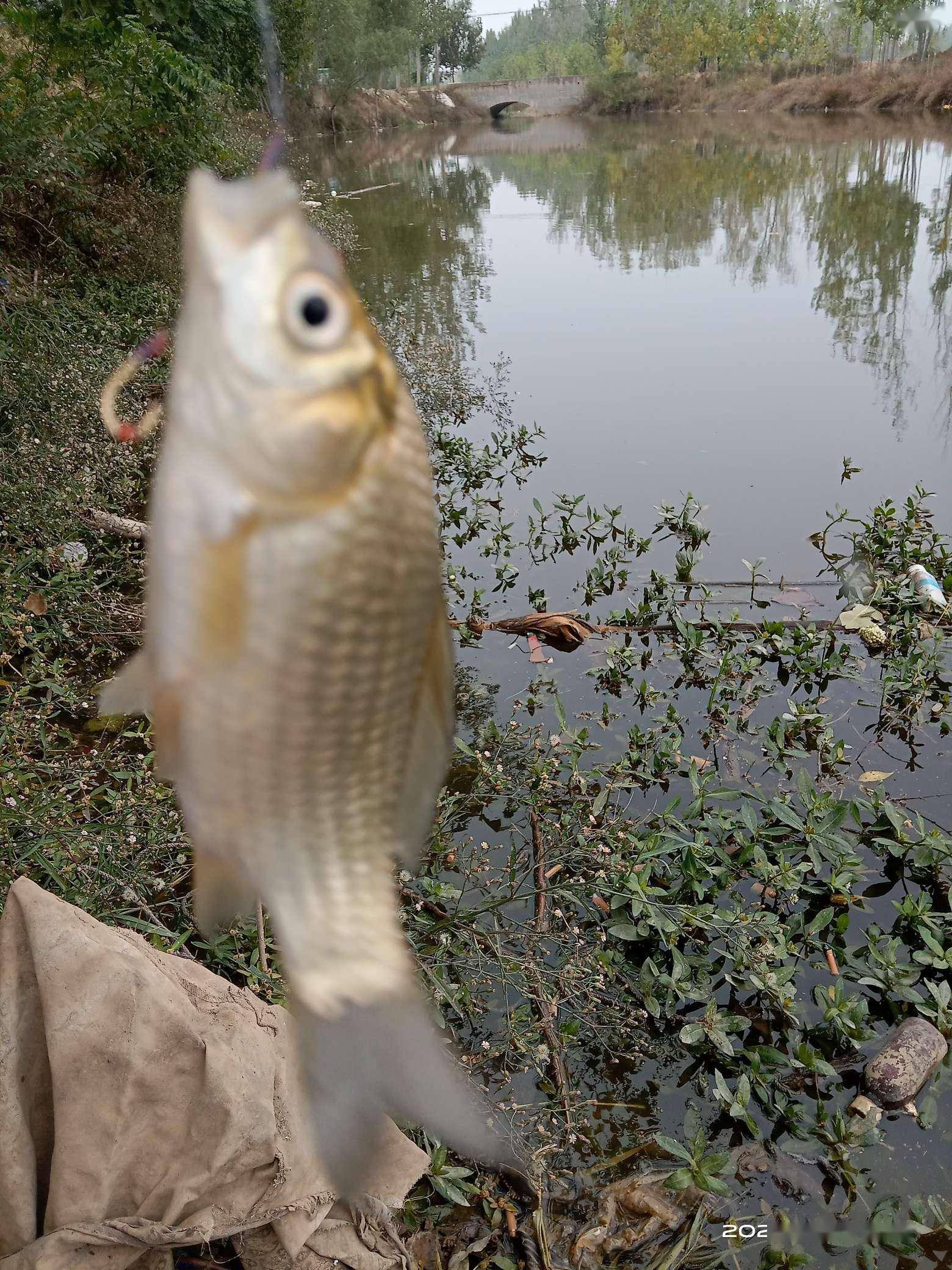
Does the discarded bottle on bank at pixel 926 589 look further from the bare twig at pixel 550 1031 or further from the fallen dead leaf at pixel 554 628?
the bare twig at pixel 550 1031

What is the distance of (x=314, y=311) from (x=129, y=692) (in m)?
0.25

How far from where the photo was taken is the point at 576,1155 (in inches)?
93.9

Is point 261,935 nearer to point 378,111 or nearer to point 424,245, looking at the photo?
point 424,245

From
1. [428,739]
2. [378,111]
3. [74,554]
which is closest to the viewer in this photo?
[428,739]

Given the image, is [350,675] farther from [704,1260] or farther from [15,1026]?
[704,1260]

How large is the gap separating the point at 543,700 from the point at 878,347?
605 centimetres

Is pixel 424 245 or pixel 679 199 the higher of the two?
pixel 679 199

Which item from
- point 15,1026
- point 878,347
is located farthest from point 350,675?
point 878,347

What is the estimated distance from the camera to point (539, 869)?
2.89 metres

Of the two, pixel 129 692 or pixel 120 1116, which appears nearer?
pixel 129 692

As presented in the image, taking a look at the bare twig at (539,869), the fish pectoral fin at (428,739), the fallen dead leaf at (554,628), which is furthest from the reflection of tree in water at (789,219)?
the fish pectoral fin at (428,739)

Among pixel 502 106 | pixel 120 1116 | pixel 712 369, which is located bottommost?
pixel 120 1116

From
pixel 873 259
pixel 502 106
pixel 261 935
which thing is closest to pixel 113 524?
pixel 261 935

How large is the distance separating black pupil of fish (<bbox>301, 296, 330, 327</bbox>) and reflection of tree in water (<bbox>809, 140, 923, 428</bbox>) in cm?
689
